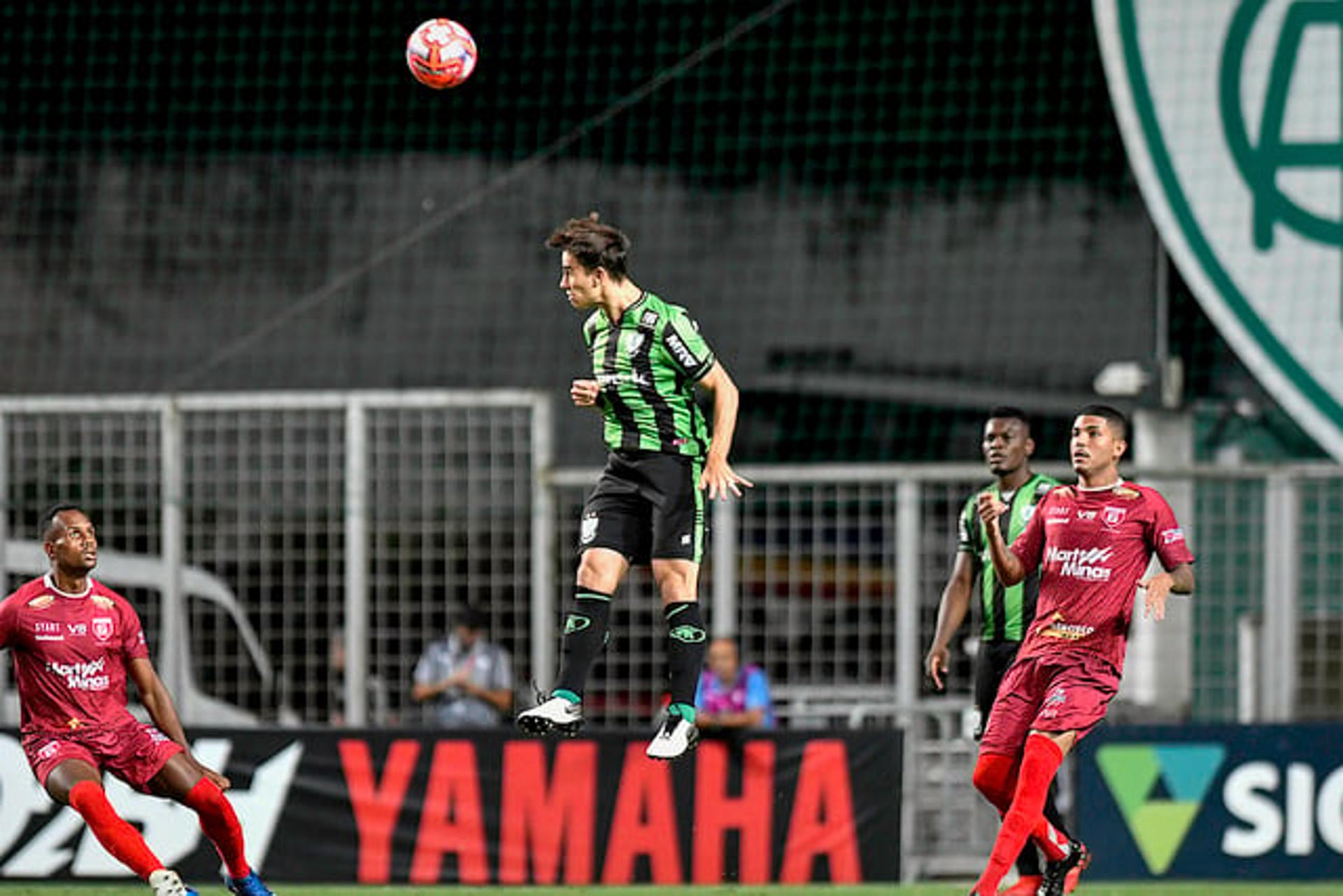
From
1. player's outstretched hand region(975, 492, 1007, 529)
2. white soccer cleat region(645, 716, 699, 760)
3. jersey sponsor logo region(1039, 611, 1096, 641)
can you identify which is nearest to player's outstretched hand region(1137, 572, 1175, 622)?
jersey sponsor logo region(1039, 611, 1096, 641)

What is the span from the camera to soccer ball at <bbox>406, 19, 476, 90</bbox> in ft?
35.9

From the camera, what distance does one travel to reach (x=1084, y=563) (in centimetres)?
1017

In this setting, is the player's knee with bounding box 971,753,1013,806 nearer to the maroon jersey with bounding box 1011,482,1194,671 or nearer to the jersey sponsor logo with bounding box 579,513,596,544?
the maroon jersey with bounding box 1011,482,1194,671

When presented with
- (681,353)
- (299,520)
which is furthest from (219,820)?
(299,520)

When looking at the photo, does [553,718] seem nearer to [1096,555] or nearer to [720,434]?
[720,434]

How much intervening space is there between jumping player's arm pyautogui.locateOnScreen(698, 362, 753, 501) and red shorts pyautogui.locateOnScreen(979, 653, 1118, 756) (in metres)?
1.54

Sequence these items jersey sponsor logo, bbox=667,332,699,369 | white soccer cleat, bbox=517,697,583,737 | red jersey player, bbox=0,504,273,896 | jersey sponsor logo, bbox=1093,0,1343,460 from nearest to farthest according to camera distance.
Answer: white soccer cleat, bbox=517,697,583,737
jersey sponsor logo, bbox=667,332,699,369
red jersey player, bbox=0,504,273,896
jersey sponsor logo, bbox=1093,0,1343,460

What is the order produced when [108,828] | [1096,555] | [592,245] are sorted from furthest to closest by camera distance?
[108,828] < [1096,555] < [592,245]

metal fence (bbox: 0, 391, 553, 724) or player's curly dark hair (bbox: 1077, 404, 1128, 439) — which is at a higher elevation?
player's curly dark hair (bbox: 1077, 404, 1128, 439)

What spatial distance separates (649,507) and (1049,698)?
6.00ft

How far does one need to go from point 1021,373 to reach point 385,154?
4.95m

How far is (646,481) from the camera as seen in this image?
984 centimetres

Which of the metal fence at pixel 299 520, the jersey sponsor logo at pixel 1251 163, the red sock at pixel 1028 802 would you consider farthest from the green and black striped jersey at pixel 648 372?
the jersey sponsor logo at pixel 1251 163

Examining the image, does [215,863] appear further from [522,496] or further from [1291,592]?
[1291,592]
